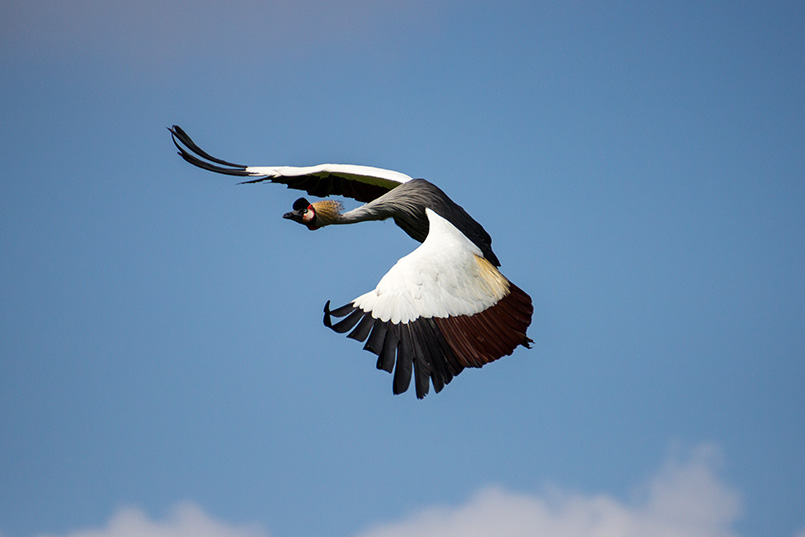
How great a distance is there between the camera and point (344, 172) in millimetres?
14828

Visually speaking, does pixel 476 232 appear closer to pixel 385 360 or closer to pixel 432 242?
pixel 432 242

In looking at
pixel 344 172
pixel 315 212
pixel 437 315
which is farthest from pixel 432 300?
pixel 344 172

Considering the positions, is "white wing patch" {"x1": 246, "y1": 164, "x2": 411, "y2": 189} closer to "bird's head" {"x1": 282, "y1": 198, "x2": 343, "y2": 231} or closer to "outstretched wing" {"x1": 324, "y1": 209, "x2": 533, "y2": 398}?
"bird's head" {"x1": 282, "y1": 198, "x2": 343, "y2": 231}

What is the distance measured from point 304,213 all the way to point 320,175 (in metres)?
1.74

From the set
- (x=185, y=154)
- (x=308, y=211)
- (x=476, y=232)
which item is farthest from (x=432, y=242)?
(x=185, y=154)

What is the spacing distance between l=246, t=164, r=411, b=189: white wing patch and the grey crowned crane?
1.14 m

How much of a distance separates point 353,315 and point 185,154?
6.32 m

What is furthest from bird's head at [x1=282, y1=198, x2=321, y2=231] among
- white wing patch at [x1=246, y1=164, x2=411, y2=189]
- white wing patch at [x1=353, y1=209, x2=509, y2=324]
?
white wing patch at [x1=353, y1=209, x2=509, y2=324]

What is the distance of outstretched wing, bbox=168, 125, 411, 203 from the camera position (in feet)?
48.2

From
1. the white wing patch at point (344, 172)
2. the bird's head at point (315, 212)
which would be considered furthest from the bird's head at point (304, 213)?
the white wing patch at point (344, 172)

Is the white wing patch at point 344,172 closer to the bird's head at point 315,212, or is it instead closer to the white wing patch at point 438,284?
the bird's head at point 315,212

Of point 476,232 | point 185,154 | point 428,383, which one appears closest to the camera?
point 428,383

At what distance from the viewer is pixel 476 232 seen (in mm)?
12938

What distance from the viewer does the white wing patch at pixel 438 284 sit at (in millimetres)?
10281
